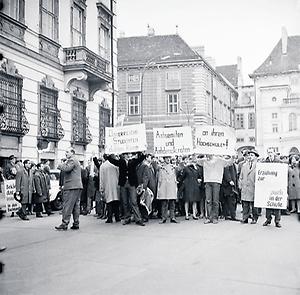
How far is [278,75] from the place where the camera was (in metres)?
36.0

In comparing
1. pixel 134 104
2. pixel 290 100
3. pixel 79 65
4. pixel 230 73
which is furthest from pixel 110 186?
pixel 230 73

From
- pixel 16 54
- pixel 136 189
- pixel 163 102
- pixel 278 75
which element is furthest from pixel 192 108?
pixel 136 189

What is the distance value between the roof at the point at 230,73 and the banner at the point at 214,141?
6684cm

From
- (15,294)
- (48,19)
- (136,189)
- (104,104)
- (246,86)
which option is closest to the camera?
(15,294)

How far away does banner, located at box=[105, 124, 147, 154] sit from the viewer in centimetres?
1168

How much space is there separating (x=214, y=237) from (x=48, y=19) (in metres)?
12.5

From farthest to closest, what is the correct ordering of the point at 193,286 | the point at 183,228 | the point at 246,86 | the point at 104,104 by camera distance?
the point at 246,86 → the point at 104,104 → the point at 183,228 → the point at 193,286

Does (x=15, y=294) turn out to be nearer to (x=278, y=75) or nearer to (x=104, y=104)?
(x=104, y=104)

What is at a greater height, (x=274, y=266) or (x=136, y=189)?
(x=136, y=189)

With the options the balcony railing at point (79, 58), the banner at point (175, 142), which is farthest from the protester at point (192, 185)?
the balcony railing at point (79, 58)

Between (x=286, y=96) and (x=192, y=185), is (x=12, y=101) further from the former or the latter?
(x=286, y=96)

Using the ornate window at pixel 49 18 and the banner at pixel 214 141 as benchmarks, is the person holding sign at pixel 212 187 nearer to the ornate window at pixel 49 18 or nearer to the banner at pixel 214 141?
the banner at pixel 214 141

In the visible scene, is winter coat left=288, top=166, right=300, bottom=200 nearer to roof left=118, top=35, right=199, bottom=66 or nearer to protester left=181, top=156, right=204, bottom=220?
protester left=181, top=156, right=204, bottom=220

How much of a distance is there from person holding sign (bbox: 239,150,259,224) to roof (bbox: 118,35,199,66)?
35.1 m
